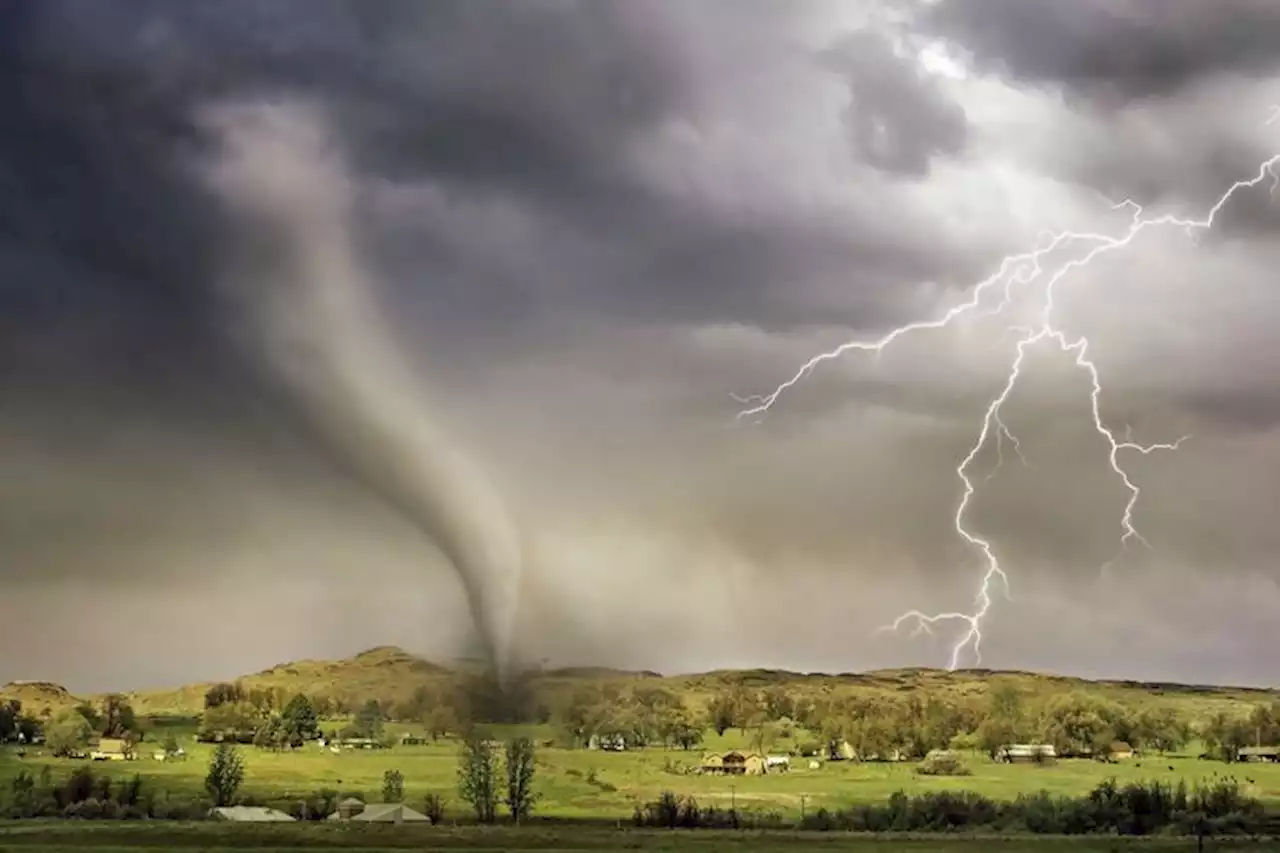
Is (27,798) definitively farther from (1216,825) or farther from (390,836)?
(1216,825)

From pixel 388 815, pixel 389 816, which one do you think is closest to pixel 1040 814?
pixel 389 816

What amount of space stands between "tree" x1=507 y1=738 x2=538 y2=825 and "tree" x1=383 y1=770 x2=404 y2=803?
Result: 14.7m

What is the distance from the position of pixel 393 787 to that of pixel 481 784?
13143mm

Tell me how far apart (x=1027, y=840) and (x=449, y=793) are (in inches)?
3127

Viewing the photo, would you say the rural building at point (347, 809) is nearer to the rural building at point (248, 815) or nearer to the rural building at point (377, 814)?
the rural building at point (377, 814)

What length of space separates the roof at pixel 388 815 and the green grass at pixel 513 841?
23.8 feet

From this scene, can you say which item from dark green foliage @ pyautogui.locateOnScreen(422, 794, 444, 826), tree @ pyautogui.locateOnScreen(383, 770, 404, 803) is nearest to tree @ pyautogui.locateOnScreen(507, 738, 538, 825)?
dark green foliage @ pyautogui.locateOnScreen(422, 794, 444, 826)

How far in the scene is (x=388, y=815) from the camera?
576 ft

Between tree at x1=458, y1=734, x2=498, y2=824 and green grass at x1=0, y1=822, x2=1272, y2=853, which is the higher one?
tree at x1=458, y1=734, x2=498, y2=824

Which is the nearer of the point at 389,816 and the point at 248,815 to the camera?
the point at 389,816

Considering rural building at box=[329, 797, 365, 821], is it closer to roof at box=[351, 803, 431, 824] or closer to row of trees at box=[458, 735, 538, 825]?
roof at box=[351, 803, 431, 824]

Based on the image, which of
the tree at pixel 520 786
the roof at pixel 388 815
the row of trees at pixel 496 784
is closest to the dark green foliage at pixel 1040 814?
the tree at pixel 520 786

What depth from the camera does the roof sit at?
174m

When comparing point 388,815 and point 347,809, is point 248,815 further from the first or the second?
point 388,815
